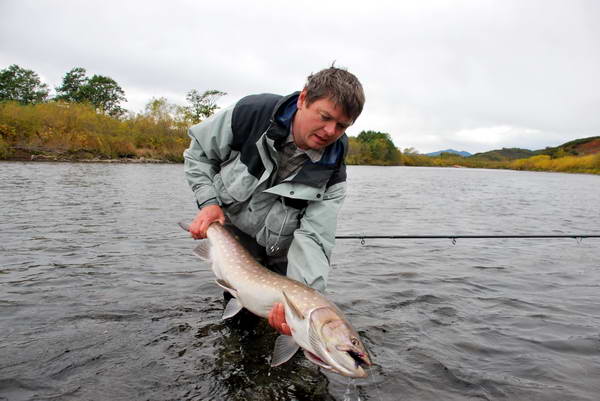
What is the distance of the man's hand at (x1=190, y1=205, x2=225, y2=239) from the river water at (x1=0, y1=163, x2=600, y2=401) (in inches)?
36.8

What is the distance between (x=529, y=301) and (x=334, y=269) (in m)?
2.55

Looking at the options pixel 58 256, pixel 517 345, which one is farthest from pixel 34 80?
pixel 517 345

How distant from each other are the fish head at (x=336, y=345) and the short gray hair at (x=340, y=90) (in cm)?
132

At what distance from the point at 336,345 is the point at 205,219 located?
1606 millimetres

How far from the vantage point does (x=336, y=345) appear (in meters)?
2.11

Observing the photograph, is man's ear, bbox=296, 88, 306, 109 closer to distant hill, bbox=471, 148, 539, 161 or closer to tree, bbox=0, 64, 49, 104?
tree, bbox=0, 64, 49, 104

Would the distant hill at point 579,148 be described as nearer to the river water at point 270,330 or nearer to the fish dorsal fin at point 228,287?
the river water at point 270,330

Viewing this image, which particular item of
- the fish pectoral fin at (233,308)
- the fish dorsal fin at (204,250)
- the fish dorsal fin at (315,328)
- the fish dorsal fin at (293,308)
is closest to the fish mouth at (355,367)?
the fish dorsal fin at (315,328)

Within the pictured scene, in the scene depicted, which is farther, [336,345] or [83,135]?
[83,135]

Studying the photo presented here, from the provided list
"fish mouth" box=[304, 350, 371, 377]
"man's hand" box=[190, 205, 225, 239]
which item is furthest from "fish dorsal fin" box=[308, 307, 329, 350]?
"man's hand" box=[190, 205, 225, 239]

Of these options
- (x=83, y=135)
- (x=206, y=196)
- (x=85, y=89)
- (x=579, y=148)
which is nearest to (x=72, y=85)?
(x=85, y=89)

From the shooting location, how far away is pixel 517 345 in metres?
3.91

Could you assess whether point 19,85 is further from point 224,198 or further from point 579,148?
point 579,148

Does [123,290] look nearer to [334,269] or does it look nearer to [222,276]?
[222,276]
